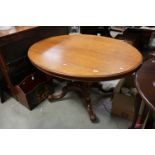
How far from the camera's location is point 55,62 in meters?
1.20

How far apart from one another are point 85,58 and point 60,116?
708 mm

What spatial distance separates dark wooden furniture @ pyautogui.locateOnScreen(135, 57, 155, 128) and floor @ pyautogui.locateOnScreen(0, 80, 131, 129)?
73 centimetres

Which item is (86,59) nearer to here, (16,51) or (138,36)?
(16,51)

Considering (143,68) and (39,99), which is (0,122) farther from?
(143,68)

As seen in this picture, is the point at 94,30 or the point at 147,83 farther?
the point at 94,30

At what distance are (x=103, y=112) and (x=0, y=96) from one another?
44.8 inches

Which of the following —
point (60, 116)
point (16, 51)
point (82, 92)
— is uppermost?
point (16, 51)

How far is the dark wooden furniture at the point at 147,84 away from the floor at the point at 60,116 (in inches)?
28.9

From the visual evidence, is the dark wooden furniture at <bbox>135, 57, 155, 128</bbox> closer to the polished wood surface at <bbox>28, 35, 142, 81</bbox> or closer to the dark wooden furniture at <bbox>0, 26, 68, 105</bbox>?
the polished wood surface at <bbox>28, 35, 142, 81</bbox>

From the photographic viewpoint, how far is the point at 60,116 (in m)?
1.63

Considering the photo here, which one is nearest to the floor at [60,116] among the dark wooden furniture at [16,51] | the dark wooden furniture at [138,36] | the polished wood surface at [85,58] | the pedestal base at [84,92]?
the pedestal base at [84,92]

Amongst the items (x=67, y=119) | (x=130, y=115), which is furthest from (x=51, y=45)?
(x=130, y=115)

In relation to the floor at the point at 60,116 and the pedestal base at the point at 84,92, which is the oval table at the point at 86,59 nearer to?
the pedestal base at the point at 84,92

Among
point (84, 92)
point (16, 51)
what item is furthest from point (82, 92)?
point (16, 51)
